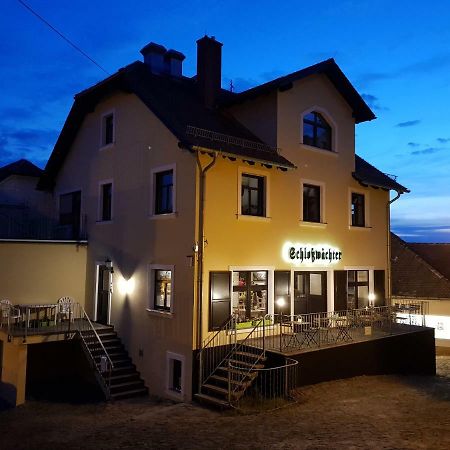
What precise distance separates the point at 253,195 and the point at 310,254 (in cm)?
332

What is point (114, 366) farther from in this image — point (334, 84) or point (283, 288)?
point (334, 84)

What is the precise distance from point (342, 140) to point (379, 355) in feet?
27.0

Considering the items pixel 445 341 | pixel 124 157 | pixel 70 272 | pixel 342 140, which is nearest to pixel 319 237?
pixel 342 140

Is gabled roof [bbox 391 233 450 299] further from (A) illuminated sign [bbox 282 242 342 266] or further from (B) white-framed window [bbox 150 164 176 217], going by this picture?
(B) white-framed window [bbox 150 164 176 217]

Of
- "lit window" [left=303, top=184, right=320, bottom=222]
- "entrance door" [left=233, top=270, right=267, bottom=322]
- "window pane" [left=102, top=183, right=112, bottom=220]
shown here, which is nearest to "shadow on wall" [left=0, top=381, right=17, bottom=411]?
"window pane" [left=102, top=183, right=112, bottom=220]

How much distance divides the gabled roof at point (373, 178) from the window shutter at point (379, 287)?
361 cm

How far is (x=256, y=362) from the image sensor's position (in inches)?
519

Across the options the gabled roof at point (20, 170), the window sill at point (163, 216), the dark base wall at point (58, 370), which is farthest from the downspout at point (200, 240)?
the gabled roof at point (20, 170)

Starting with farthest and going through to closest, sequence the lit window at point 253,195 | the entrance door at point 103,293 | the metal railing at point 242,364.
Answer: the entrance door at point 103,293, the lit window at point 253,195, the metal railing at point 242,364

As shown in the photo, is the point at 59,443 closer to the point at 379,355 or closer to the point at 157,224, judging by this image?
the point at 157,224

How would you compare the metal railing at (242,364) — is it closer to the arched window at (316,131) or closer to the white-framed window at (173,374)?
the white-framed window at (173,374)

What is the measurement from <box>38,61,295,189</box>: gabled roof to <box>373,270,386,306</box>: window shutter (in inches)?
284

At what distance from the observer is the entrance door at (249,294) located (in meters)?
15.1

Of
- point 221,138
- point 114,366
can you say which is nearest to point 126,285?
point 114,366
